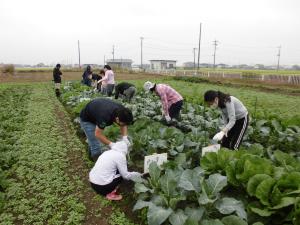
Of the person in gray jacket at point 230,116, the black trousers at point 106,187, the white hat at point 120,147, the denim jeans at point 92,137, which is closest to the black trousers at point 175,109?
the person in gray jacket at point 230,116

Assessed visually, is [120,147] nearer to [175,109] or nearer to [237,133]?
[237,133]

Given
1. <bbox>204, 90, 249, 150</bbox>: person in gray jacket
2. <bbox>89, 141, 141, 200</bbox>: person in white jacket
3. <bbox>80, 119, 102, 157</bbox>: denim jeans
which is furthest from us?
<bbox>80, 119, 102, 157</bbox>: denim jeans

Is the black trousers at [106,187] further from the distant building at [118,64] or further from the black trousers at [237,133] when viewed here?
the distant building at [118,64]

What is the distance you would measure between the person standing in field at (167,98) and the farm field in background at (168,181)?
315 millimetres

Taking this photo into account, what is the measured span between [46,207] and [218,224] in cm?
219

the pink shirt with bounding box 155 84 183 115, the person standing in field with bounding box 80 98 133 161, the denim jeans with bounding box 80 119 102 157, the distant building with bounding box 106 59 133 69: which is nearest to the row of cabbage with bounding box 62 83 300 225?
the person standing in field with bounding box 80 98 133 161

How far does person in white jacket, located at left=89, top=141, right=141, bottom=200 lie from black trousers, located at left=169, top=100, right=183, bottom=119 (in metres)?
2.96

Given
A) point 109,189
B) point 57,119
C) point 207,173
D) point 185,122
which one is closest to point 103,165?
point 109,189

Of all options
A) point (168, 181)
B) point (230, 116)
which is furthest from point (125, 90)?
point (168, 181)

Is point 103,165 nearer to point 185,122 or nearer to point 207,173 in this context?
point 207,173

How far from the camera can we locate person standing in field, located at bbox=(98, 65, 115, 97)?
1085cm

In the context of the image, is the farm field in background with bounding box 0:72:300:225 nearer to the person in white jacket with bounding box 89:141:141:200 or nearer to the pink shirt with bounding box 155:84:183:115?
the person in white jacket with bounding box 89:141:141:200

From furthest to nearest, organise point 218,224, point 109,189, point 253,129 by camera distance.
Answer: point 253,129
point 109,189
point 218,224

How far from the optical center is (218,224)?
249 cm
